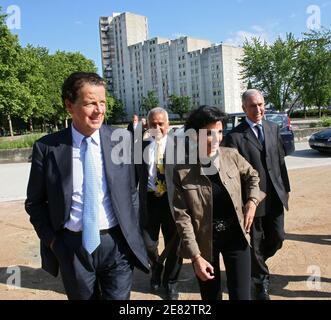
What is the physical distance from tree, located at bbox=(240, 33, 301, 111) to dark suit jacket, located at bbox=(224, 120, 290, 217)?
39324 mm

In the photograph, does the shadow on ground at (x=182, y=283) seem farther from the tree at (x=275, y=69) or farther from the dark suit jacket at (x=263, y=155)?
the tree at (x=275, y=69)

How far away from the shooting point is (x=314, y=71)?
35.5m

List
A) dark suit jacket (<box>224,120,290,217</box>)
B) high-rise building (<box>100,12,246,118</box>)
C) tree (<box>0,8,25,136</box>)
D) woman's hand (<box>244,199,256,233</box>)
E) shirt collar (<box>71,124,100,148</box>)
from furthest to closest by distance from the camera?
high-rise building (<box>100,12,246,118</box>) → tree (<box>0,8,25,136</box>) → dark suit jacket (<box>224,120,290,217</box>) → woman's hand (<box>244,199,256,233</box>) → shirt collar (<box>71,124,100,148</box>)

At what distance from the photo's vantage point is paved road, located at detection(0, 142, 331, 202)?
33.9 ft

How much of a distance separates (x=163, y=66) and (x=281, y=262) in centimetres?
11877

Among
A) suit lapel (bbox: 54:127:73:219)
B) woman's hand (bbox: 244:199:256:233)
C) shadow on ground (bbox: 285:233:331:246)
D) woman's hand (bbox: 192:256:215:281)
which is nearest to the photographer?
suit lapel (bbox: 54:127:73:219)

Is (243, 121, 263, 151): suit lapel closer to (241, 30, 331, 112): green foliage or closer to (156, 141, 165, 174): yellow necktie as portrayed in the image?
(156, 141, 165, 174): yellow necktie

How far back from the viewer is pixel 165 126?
4312 mm

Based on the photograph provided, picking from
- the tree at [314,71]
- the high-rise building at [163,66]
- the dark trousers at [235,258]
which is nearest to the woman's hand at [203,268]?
the dark trousers at [235,258]

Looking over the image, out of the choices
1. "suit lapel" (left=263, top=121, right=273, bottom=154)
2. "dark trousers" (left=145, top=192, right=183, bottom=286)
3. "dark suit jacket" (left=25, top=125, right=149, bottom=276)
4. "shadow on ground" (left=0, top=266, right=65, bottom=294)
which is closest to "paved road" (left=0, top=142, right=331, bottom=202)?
"shadow on ground" (left=0, top=266, right=65, bottom=294)

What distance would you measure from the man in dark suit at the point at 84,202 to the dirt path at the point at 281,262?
6.02ft

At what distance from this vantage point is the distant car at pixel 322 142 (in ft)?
46.8

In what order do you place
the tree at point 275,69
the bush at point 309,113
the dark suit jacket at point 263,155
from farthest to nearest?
the bush at point 309,113
the tree at point 275,69
the dark suit jacket at point 263,155
